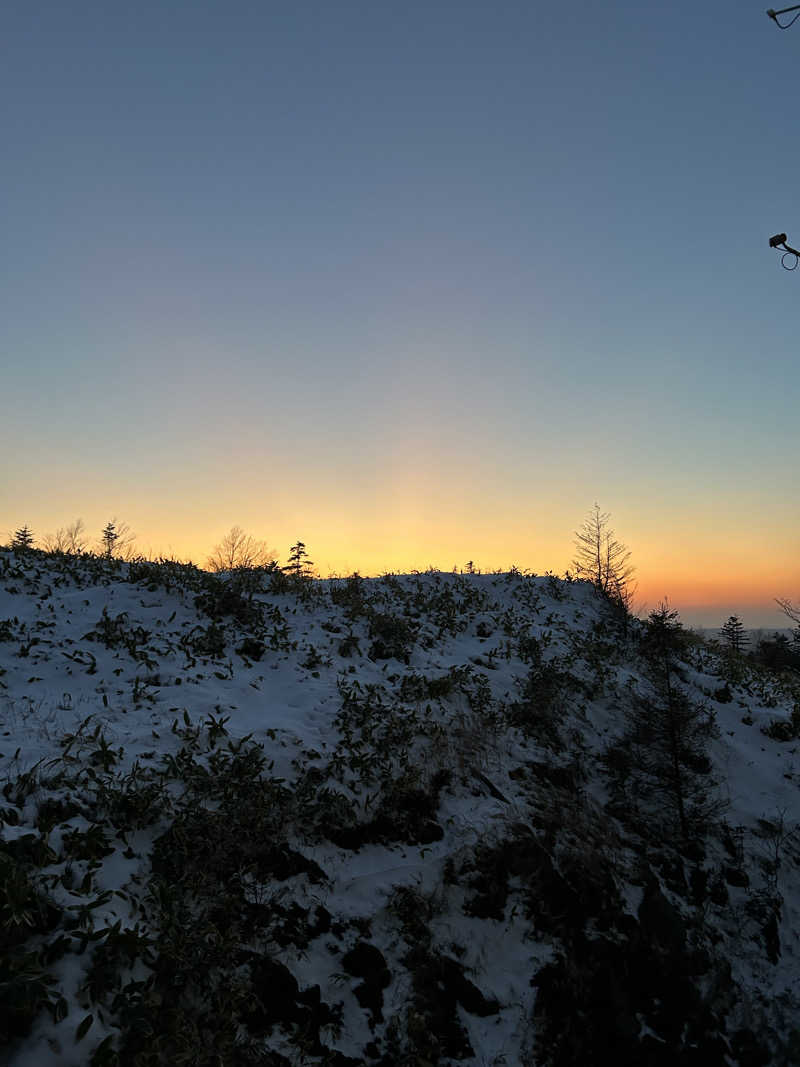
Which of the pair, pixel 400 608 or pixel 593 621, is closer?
pixel 400 608

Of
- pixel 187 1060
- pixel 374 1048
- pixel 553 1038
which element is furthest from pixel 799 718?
pixel 187 1060

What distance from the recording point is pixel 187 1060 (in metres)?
4.49

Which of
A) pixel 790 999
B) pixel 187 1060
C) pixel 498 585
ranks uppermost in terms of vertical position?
pixel 498 585

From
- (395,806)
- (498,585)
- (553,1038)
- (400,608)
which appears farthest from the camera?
(498,585)

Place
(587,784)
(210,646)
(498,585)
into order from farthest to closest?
(498,585) → (210,646) → (587,784)

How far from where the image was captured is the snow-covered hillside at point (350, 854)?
16.8 ft

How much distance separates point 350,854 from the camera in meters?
7.38

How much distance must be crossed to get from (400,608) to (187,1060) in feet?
40.0

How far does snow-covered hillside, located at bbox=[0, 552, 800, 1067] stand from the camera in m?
5.11

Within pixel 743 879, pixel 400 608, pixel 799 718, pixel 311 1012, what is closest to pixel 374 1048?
pixel 311 1012

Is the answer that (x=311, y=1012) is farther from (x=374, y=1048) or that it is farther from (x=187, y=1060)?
(x=187, y=1060)

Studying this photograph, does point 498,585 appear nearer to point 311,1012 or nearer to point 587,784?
point 587,784

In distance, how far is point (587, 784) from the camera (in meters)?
10.4

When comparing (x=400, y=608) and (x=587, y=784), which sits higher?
(x=400, y=608)
